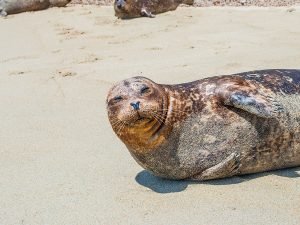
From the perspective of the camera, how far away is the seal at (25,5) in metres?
11.6

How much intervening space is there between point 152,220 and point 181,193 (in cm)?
32

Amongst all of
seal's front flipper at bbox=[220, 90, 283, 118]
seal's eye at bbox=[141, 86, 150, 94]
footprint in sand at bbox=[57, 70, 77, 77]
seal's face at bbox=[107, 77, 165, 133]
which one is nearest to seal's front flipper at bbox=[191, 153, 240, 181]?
seal's front flipper at bbox=[220, 90, 283, 118]

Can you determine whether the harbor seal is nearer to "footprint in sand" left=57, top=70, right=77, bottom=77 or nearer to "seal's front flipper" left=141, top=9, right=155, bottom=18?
"footprint in sand" left=57, top=70, right=77, bottom=77

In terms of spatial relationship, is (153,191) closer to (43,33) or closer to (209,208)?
(209,208)

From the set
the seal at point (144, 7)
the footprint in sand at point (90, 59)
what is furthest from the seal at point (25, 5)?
the footprint in sand at point (90, 59)

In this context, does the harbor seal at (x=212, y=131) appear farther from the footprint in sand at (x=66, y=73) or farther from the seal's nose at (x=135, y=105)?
the footprint in sand at (x=66, y=73)

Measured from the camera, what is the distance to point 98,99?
5492 millimetres

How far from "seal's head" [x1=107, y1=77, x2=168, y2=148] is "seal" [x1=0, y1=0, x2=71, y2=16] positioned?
8.62 metres

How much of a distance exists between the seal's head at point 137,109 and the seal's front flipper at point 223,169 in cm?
39

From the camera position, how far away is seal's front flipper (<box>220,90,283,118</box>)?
3207 mm

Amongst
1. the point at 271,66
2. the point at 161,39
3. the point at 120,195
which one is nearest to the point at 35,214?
the point at 120,195

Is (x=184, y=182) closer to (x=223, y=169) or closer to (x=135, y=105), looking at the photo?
(x=223, y=169)

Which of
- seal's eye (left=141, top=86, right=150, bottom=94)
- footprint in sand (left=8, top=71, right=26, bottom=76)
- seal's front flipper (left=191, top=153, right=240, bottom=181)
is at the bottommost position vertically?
footprint in sand (left=8, top=71, right=26, bottom=76)

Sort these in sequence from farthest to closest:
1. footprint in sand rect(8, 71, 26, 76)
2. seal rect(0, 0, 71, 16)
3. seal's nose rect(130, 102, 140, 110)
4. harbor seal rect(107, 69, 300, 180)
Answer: seal rect(0, 0, 71, 16) < footprint in sand rect(8, 71, 26, 76) < harbor seal rect(107, 69, 300, 180) < seal's nose rect(130, 102, 140, 110)
